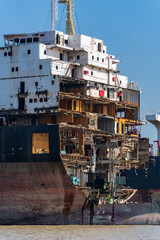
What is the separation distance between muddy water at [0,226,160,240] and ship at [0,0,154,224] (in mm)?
1898

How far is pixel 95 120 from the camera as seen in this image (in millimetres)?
56438

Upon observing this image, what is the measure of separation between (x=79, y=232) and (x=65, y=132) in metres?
8.80

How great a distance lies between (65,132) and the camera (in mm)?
53531

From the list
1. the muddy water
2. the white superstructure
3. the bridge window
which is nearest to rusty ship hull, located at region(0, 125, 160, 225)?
the bridge window

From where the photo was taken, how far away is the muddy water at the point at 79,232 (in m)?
44.2

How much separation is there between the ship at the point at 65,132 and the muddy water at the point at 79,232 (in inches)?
74.7

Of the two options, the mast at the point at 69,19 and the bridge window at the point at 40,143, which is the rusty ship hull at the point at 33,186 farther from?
the mast at the point at 69,19

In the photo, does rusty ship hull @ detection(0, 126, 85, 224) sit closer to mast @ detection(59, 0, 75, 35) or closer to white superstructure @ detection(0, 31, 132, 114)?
white superstructure @ detection(0, 31, 132, 114)

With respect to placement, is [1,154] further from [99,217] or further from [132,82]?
[132,82]

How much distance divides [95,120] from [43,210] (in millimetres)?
8451

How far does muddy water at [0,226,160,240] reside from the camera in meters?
44.2

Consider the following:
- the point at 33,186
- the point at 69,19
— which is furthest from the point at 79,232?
the point at 69,19

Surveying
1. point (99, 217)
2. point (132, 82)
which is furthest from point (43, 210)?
point (132, 82)

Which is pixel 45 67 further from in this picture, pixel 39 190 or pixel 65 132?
pixel 39 190
